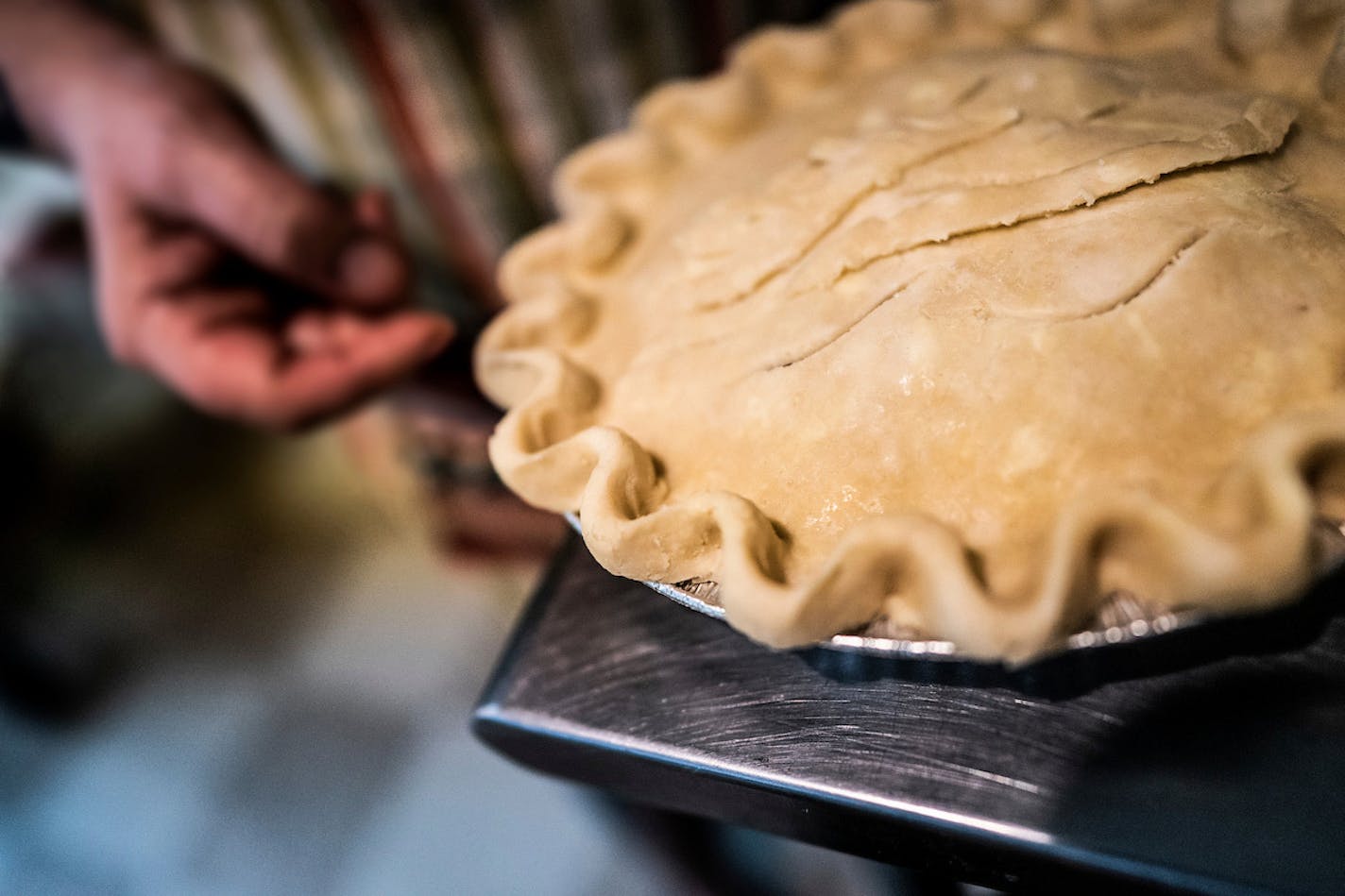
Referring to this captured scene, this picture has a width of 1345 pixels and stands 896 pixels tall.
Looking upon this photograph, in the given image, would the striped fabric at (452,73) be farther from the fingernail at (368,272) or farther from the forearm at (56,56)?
the fingernail at (368,272)

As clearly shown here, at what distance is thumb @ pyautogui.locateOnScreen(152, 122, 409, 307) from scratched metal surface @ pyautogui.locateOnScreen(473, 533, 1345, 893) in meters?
1.28

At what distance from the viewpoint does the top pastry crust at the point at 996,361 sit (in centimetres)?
98

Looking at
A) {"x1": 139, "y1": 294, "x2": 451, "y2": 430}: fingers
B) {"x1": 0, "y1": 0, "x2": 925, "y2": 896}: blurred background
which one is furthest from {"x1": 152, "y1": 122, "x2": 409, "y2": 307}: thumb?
{"x1": 0, "y1": 0, "x2": 925, "y2": 896}: blurred background

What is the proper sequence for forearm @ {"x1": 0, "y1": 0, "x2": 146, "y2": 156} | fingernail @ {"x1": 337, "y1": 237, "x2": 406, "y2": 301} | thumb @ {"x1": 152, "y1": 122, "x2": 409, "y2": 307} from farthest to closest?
forearm @ {"x1": 0, "y1": 0, "x2": 146, "y2": 156} < fingernail @ {"x1": 337, "y1": 237, "x2": 406, "y2": 301} < thumb @ {"x1": 152, "y1": 122, "x2": 409, "y2": 307}

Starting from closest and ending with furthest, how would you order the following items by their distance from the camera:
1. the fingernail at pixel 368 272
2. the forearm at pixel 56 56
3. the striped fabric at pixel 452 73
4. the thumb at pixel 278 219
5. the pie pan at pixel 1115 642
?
the pie pan at pixel 1115 642, the thumb at pixel 278 219, the fingernail at pixel 368 272, the forearm at pixel 56 56, the striped fabric at pixel 452 73

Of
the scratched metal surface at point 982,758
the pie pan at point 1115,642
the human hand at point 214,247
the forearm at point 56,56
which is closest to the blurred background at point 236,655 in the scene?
the forearm at point 56,56

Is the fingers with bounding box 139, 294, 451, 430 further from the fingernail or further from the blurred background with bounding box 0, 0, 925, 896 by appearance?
the blurred background with bounding box 0, 0, 925, 896

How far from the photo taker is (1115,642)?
967 millimetres

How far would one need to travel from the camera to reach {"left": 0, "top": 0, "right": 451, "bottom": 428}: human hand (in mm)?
2115

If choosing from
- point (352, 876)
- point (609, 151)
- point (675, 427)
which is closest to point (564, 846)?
point (352, 876)

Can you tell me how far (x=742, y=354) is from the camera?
135 centimetres

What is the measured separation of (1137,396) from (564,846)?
2.29m

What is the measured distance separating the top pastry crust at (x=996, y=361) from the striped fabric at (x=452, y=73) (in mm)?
1612

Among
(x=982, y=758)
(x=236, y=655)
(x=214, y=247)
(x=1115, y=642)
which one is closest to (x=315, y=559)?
(x=236, y=655)
